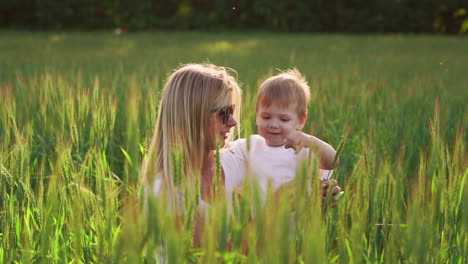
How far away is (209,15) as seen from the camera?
20.3 metres

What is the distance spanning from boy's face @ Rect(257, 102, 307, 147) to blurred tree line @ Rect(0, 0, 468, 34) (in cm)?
1774

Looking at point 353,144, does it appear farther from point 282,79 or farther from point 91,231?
point 91,231

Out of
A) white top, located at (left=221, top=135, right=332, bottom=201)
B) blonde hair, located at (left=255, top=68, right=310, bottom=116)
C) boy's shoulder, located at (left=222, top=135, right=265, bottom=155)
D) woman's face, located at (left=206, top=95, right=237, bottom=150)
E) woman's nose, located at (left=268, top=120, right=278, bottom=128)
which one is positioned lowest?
white top, located at (left=221, top=135, right=332, bottom=201)

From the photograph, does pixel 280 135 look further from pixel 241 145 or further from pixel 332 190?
pixel 332 190

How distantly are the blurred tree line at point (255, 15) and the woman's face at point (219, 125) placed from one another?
18.0 metres

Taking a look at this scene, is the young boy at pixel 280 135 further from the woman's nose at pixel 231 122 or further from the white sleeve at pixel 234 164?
the woman's nose at pixel 231 122

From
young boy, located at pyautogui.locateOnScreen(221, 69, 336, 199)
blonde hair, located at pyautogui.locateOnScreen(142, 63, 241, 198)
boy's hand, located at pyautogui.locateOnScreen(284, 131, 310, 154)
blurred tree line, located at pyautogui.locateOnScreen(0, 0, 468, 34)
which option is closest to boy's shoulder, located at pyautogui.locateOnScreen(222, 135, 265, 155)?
young boy, located at pyautogui.locateOnScreen(221, 69, 336, 199)

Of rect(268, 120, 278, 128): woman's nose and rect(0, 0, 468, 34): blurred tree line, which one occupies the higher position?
rect(0, 0, 468, 34): blurred tree line

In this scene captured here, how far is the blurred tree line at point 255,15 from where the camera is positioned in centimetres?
1934

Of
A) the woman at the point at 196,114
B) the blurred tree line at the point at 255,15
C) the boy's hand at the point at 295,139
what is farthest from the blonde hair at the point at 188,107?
the blurred tree line at the point at 255,15

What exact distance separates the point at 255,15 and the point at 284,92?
18.6 meters

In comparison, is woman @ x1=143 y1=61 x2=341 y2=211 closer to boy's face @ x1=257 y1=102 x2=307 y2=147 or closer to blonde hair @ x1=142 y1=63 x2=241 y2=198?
blonde hair @ x1=142 y1=63 x2=241 y2=198

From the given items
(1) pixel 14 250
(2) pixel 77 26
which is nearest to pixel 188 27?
(2) pixel 77 26

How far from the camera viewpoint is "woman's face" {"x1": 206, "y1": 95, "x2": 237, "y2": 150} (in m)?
1.60
